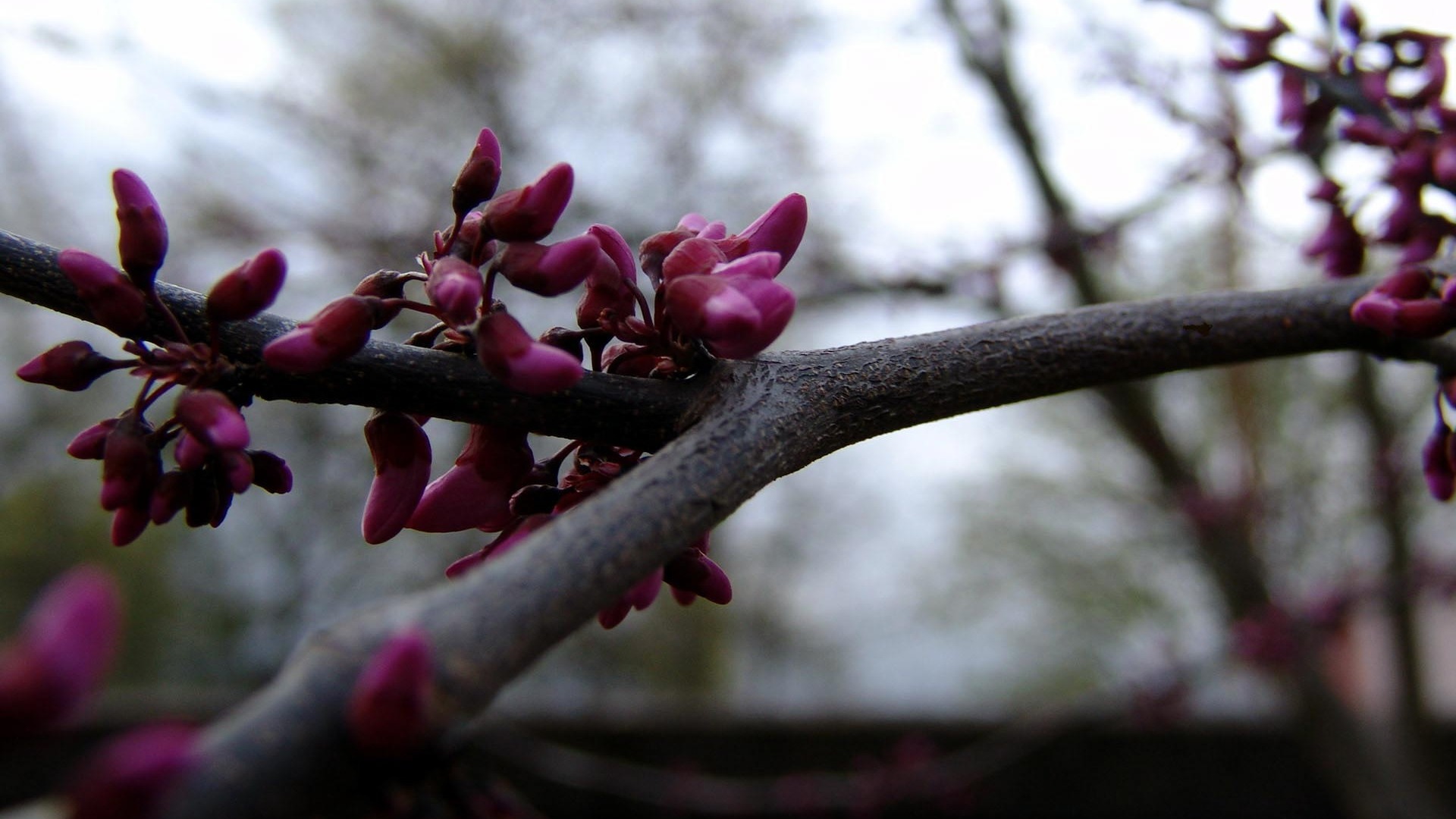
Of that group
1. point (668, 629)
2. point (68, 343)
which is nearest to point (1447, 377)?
point (68, 343)

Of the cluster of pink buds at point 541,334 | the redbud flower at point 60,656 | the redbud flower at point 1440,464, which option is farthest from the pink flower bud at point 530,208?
the redbud flower at point 1440,464

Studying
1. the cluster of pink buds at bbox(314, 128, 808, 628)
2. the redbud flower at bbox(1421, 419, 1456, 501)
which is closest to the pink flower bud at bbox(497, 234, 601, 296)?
the cluster of pink buds at bbox(314, 128, 808, 628)

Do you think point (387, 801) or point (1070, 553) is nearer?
point (387, 801)

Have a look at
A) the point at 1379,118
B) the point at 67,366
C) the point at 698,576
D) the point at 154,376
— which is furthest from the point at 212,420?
the point at 1379,118

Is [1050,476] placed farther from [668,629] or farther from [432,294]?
[432,294]

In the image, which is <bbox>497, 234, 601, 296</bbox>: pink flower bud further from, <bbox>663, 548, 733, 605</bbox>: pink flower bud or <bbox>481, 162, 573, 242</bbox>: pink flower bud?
<bbox>663, 548, 733, 605</bbox>: pink flower bud

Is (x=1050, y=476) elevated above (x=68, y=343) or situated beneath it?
elevated above

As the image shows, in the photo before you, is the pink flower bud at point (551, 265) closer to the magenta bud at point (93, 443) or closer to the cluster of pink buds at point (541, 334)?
the cluster of pink buds at point (541, 334)
